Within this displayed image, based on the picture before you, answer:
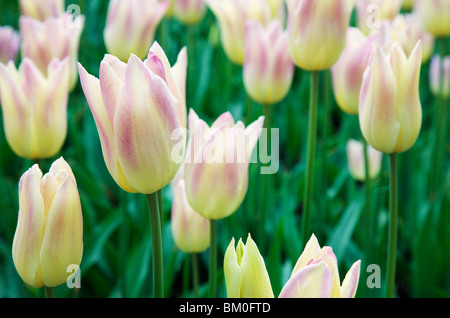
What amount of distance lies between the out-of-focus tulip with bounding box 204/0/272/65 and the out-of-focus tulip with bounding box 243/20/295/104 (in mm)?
94

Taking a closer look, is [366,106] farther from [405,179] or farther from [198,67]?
[198,67]

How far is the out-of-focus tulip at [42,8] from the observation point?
5.02ft

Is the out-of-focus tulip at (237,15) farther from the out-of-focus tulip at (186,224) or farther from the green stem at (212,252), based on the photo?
the green stem at (212,252)

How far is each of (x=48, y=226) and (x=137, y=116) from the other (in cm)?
16

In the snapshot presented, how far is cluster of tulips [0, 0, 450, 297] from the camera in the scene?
0.63 metres

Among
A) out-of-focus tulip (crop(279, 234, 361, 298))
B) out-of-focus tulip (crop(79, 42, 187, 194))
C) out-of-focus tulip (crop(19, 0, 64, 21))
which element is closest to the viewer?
out-of-focus tulip (crop(279, 234, 361, 298))

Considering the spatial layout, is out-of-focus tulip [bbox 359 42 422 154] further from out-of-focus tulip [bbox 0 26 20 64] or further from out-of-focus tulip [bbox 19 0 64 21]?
out-of-focus tulip [bbox 0 26 20 64]

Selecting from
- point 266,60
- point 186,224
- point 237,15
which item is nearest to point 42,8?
point 237,15

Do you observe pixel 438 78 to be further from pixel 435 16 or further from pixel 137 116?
pixel 137 116

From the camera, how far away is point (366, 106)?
2.73 ft

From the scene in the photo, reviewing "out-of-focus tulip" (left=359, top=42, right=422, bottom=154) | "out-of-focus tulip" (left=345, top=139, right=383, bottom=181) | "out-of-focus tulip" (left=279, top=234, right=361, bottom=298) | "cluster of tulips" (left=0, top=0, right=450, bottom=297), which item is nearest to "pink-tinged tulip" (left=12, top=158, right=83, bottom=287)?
"cluster of tulips" (left=0, top=0, right=450, bottom=297)

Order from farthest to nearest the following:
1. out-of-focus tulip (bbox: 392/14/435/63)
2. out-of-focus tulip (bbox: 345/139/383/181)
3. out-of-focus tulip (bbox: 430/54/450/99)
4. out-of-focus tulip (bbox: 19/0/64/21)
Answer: out-of-focus tulip (bbox: 430/54/450/99) < out-of-focus tulip (bbox: 19/0/64/21) < out-of-focus tulip (bbox: 345/139/383/181) < out-of-focus tulip (bbox: 392/14/435/63)

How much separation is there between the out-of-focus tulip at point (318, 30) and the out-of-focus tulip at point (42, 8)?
744mm

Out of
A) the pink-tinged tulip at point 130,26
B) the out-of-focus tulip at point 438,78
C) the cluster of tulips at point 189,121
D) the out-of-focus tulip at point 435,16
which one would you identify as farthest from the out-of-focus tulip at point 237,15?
the out-of-focus tulip at point 438,78
